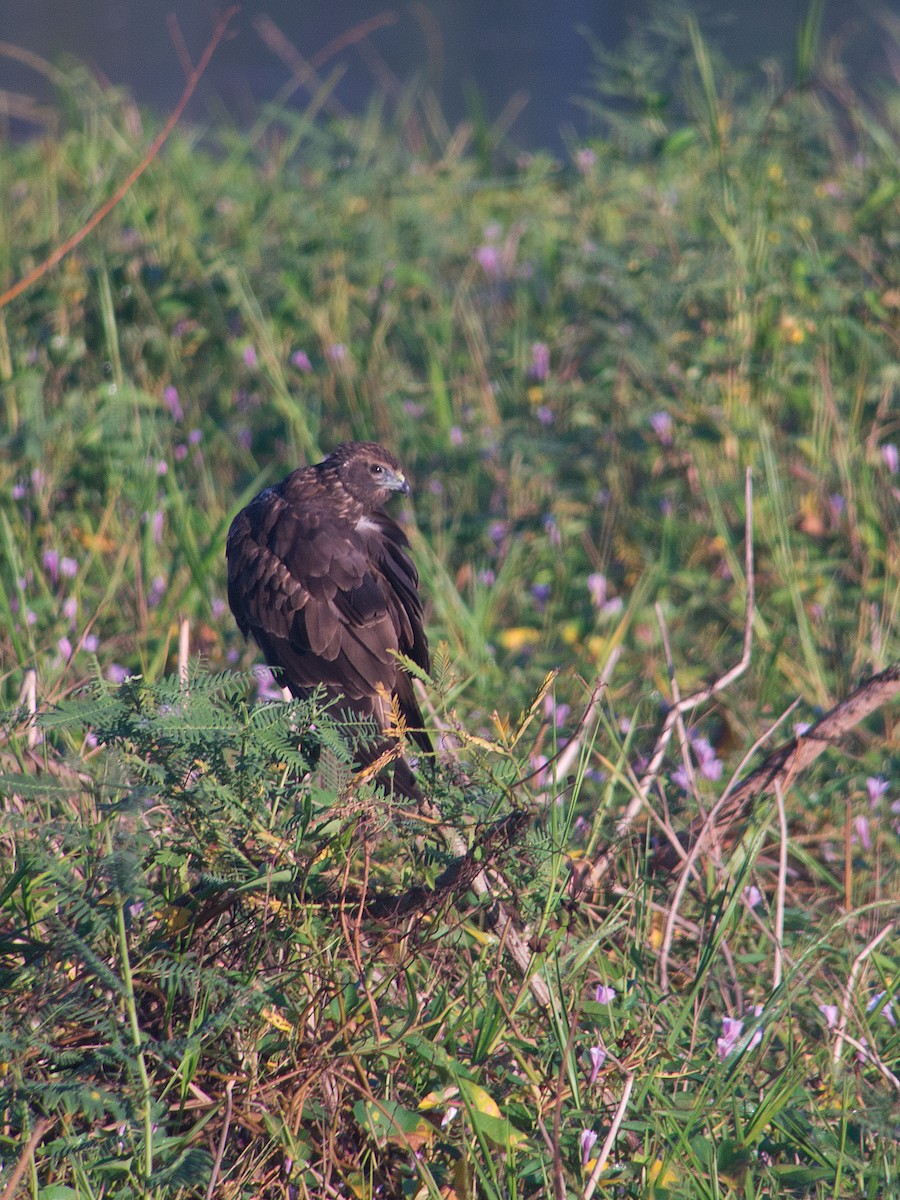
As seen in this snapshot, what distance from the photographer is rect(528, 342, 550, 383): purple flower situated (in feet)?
17.3

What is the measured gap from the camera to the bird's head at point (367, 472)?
12.8 feet

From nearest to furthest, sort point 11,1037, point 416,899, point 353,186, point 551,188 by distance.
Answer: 1. point 11,1037
2. point 416,899
3. point 353,186
4. point 551,188

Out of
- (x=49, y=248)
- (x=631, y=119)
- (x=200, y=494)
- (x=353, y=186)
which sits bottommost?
(x=200, y=494)

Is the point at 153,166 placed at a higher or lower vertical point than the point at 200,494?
higher

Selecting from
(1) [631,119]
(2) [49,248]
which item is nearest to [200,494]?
(2) [49,248]

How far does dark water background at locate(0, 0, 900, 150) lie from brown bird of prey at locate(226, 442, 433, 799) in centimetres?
650

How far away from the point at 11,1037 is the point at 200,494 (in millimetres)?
2790

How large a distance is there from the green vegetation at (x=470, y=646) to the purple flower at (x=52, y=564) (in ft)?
0.20

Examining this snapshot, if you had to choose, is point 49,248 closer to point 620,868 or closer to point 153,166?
point 153,166

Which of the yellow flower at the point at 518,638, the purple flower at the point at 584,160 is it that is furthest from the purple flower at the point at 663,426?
the purple flower at the point at 584,160

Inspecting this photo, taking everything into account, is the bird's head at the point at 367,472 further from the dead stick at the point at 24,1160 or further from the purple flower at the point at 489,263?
the purple flower at the point at 489,263

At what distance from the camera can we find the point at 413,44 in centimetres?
1214

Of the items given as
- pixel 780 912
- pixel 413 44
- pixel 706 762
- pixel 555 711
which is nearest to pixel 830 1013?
pixel 780 912

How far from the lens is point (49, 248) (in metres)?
5.30
